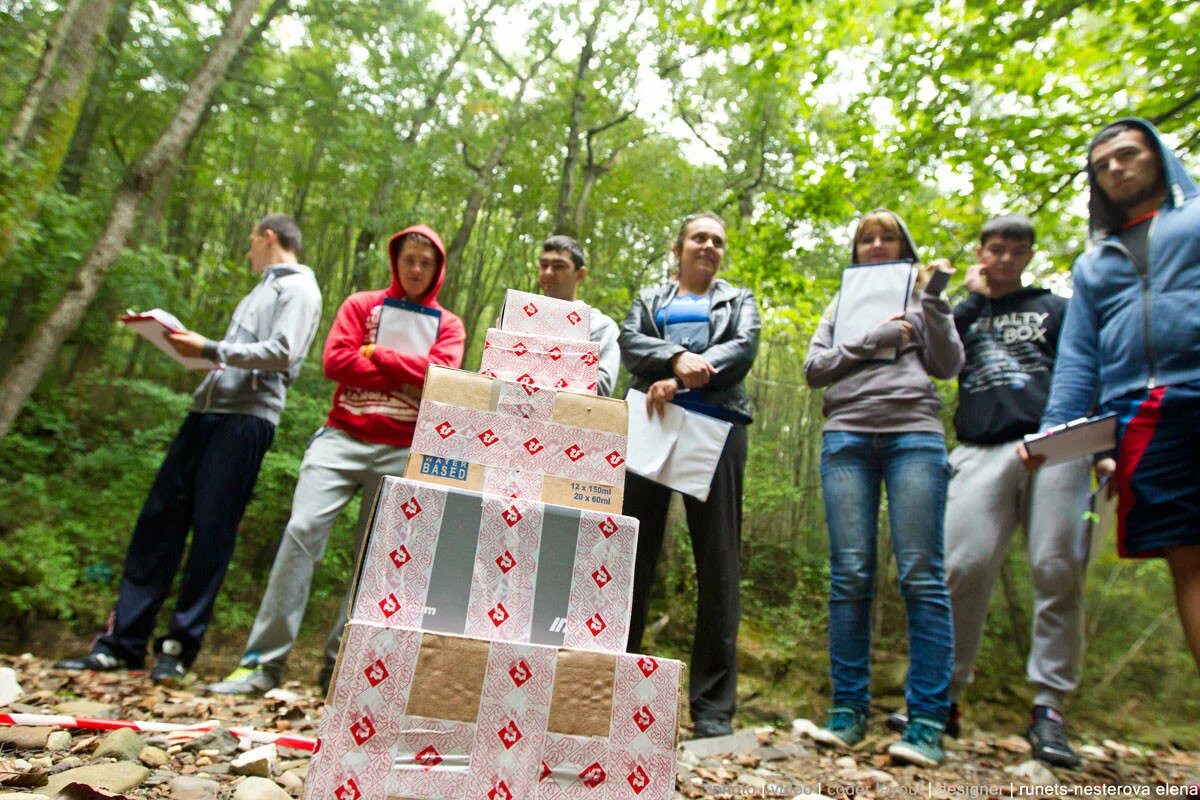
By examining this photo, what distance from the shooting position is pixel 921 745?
2367 millimetres

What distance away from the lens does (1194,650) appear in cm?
177

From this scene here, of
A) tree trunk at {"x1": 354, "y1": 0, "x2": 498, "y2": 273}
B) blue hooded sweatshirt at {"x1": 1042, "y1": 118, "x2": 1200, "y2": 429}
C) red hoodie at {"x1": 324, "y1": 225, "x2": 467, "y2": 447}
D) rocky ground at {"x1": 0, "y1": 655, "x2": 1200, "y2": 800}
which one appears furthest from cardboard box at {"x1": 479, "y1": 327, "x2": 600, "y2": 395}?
tree trunk at {"x1": 354, "y1": 0, "x2": 498, "y2": 273}

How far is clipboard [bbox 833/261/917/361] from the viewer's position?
283 centimetres

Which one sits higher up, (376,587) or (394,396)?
(394,396)

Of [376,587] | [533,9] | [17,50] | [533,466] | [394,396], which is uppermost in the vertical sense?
[533,9]

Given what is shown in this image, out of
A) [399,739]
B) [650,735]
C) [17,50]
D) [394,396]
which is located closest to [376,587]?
[399,739]

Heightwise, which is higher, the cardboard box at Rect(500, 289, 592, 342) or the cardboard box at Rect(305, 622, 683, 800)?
the cardboard box at Rect(500, 289, 592, 342)

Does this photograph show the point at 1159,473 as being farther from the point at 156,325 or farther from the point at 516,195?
the point at 516,195

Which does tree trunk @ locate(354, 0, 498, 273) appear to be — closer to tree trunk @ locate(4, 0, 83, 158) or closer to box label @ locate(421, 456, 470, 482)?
tree trunk @ locate(4, 0, 83, 158)

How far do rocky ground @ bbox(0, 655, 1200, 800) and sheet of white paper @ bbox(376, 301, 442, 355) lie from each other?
1467mm

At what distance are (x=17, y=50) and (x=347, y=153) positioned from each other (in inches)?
221

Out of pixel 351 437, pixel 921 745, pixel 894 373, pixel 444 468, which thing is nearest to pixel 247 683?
pixel 351 437

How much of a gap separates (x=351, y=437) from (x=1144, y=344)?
2.87 metres

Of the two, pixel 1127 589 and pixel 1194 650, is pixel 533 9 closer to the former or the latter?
pixel 1194 650
